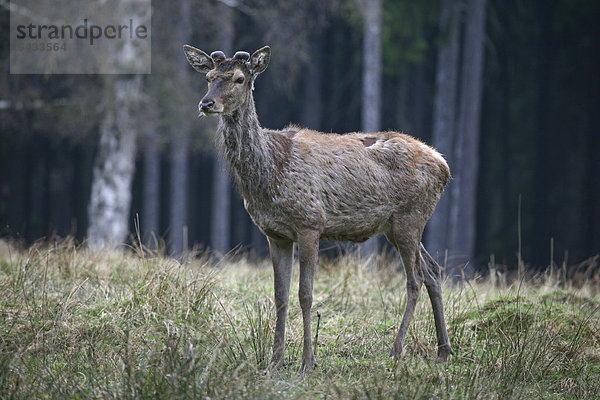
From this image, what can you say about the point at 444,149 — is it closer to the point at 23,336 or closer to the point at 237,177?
the point at 237,177

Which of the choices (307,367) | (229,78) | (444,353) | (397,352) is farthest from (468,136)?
(307,367)

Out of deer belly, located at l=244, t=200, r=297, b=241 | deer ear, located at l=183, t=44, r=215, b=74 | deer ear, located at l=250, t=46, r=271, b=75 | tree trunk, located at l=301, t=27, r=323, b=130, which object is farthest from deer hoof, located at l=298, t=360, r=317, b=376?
tree trunk, located at l=301, t=27, r=323, b=130

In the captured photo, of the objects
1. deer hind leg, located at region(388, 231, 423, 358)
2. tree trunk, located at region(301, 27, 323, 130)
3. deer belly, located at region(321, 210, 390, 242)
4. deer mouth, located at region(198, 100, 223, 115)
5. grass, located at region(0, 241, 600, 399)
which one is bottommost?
grass, located at region(0, 241, 600, 399)

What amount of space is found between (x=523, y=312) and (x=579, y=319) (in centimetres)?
56

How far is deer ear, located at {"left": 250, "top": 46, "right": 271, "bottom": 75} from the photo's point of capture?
5988 millimetres

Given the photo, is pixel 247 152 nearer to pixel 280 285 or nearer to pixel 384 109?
pixel 280 285

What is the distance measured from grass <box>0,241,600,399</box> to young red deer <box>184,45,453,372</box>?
41 centimetres

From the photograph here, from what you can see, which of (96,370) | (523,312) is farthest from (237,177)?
(523,312)

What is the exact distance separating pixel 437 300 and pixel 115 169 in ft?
36.9

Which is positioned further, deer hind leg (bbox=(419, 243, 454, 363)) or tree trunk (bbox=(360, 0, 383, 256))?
tree trunk (bbox=(360, 0, 383, 256))

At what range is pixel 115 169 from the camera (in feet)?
52.9

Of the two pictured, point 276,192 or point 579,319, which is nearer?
point 276,192

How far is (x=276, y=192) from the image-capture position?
586cm

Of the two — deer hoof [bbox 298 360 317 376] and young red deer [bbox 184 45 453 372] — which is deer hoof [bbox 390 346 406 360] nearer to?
young red deer [bbox 184 45 453 372]
